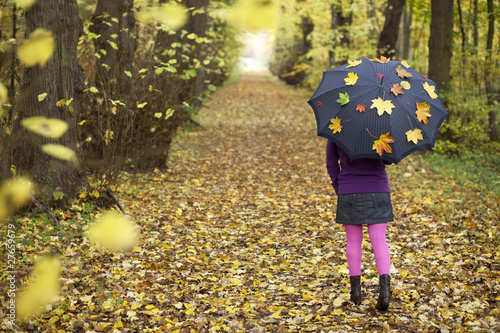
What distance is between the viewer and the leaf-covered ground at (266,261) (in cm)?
381

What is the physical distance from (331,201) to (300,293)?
11.9ft

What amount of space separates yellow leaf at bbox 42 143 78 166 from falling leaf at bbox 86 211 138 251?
863 millimetres

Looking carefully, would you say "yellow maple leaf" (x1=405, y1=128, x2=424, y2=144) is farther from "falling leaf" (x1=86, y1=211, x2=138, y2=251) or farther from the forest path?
"falling leaf" (x1=86, y1=211, x2=138, y2=251)

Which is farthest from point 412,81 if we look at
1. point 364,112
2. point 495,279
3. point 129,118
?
point 129,118

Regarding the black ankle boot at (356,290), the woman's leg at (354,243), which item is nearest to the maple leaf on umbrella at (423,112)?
the woman's leg at (354,243)

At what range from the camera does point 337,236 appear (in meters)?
6.14

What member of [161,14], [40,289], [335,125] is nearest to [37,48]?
[40,289]

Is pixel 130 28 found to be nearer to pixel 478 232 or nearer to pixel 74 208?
pixel 74 208

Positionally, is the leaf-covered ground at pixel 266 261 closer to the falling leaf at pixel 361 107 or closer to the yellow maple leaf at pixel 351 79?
the falling leaf at pixel 361 107

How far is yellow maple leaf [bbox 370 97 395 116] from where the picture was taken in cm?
362

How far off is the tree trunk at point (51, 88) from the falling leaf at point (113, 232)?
68 centimetres

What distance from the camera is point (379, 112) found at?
11.9 ft

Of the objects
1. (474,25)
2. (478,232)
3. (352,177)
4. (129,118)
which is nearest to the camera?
(352,177)

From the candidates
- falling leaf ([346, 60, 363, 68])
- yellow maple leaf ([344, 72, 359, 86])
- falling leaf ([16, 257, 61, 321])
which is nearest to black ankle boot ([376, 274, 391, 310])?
yellow maple leaf ([344, 72, 359, 86])
